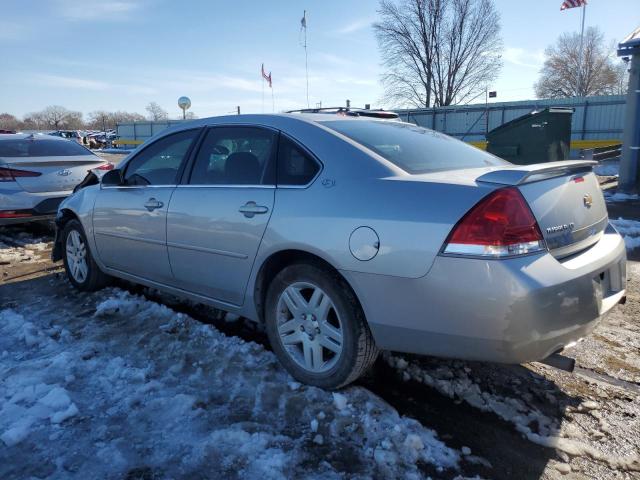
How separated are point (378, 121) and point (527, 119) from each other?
7577 millimetres

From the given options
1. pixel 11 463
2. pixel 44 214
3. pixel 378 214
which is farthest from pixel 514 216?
pixel 44 214

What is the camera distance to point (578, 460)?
2.30m

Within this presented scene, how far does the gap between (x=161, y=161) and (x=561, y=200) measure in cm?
292

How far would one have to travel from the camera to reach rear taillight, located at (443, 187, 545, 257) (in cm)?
221

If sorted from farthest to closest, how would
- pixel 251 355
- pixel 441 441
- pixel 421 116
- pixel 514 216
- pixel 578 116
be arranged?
pixel 421 116, pixel 578 116, pixel 251 355, pixel 441 441, pixel 514 216

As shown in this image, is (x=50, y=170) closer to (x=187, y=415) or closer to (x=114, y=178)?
(x=114, y=178)

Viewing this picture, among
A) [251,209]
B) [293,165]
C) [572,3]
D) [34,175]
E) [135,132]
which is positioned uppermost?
[572,3]

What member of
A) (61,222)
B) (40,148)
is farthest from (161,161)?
(40,148)

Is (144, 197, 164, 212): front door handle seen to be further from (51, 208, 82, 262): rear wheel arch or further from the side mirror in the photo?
(51, 208, 82, 262): rear wheel arch

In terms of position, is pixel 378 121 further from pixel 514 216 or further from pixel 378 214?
pixel 514 216

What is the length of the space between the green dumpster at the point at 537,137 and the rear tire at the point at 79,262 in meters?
8.31

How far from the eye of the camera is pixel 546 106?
22.5m

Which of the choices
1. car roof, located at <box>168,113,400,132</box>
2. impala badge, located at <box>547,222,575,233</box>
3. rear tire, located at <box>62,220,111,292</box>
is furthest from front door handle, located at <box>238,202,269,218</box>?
rear tire, located at <box>62,220,111,292</box>

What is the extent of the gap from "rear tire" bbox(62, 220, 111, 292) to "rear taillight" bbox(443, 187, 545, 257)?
3624mm
